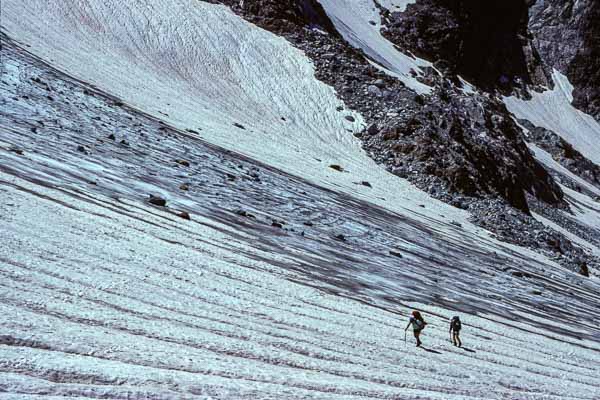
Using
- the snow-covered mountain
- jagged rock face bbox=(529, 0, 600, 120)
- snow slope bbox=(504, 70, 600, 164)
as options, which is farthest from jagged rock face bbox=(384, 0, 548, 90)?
the snow-covered mountain

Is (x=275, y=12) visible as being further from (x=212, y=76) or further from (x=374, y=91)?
(x=212, y=76)

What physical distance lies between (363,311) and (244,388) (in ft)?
19.6

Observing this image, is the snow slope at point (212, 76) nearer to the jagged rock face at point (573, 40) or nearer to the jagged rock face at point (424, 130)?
the jagged rock face at point (424, 130)

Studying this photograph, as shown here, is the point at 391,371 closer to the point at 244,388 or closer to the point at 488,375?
the point at 488,375

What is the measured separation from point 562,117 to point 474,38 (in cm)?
1865

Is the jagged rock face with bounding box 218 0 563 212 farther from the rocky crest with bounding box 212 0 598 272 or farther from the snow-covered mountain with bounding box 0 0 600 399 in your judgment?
the snow-covered mountain with bounding box 0 0 600 399

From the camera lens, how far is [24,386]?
6410mm

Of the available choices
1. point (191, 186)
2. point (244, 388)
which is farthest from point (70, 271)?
point (191, 186)

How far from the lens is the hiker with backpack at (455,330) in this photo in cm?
1309

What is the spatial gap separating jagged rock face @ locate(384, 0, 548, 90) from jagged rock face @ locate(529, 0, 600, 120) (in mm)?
5052

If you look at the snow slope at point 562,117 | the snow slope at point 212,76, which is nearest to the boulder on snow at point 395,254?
the snow slope at point 212,76

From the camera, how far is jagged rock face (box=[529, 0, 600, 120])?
4166 inches

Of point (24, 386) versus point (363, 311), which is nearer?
point (24, 386)

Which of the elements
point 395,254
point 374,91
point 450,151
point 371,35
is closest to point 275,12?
point 374,91
